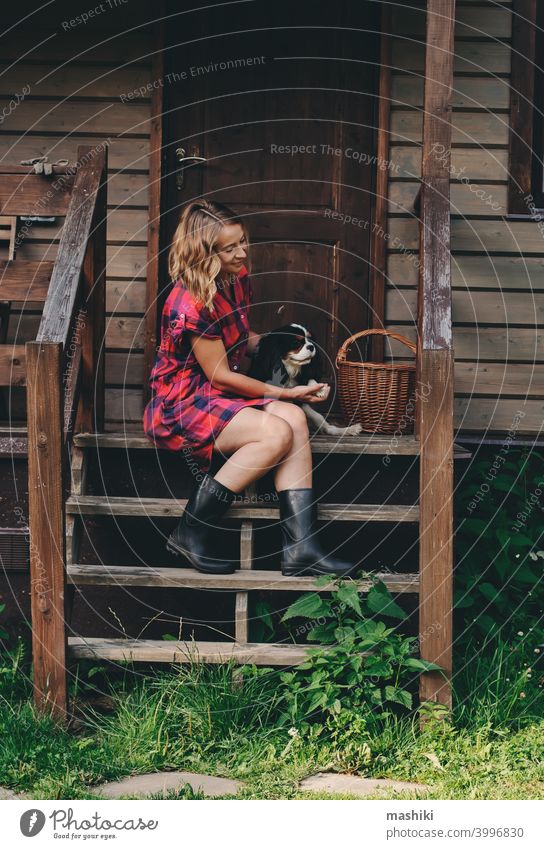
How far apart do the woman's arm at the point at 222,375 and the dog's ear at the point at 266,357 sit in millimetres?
357

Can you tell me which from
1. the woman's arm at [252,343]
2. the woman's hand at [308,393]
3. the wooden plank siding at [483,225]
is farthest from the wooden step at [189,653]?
the wooden plank siding at [483,225]

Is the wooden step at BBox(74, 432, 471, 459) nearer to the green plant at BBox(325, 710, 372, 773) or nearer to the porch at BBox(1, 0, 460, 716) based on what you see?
the porch at BBox(1, 0, 460, 716)

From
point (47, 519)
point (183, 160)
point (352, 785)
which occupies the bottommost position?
point (352, 785)

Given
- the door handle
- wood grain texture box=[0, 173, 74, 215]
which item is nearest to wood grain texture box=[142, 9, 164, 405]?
the door handle

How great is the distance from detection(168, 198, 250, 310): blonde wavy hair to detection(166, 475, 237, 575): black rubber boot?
27.1 inches

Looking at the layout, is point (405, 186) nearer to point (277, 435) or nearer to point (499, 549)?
point (499, 549)

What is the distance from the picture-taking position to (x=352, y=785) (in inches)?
108

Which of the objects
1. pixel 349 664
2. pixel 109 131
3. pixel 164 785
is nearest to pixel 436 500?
pixel 349 664

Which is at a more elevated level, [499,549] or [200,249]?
[200,249]

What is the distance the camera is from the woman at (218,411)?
328 centimetres

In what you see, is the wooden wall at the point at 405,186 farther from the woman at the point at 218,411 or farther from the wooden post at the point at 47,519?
the wooden post at the point at 47,519

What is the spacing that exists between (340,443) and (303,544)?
549 mm
